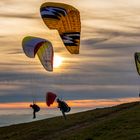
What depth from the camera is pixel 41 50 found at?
212 feet

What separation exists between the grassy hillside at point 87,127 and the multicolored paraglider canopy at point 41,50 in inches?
304

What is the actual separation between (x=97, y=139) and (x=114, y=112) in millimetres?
17393

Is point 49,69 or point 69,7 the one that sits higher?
point 69,7

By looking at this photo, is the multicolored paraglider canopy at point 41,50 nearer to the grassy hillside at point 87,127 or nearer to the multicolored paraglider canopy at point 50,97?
the multicolored paraglider canopy at point 50,97

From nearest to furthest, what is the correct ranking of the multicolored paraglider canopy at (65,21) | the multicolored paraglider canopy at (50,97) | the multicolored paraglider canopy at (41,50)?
the multicolored paraglider canopy at (65,21), the multicolored paraglider canopy at (41,50), the multicolored paraglider canopy at (50,97)

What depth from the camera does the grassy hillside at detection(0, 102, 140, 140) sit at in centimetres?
5112

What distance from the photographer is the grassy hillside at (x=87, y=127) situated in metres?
51.1

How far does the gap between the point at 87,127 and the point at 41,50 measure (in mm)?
13051

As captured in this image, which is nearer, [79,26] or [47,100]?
[79,26]

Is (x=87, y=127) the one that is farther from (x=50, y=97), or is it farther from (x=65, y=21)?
(x=65, y=21)

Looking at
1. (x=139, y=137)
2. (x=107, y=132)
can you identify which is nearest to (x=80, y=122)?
(x=107, y=132)

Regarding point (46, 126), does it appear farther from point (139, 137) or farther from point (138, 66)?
point (139, 137)

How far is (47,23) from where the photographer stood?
62.1 meters

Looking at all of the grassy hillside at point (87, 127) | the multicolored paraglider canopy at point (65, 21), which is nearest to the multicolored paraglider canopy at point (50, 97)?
the grassy hillside at point (87, 127)
